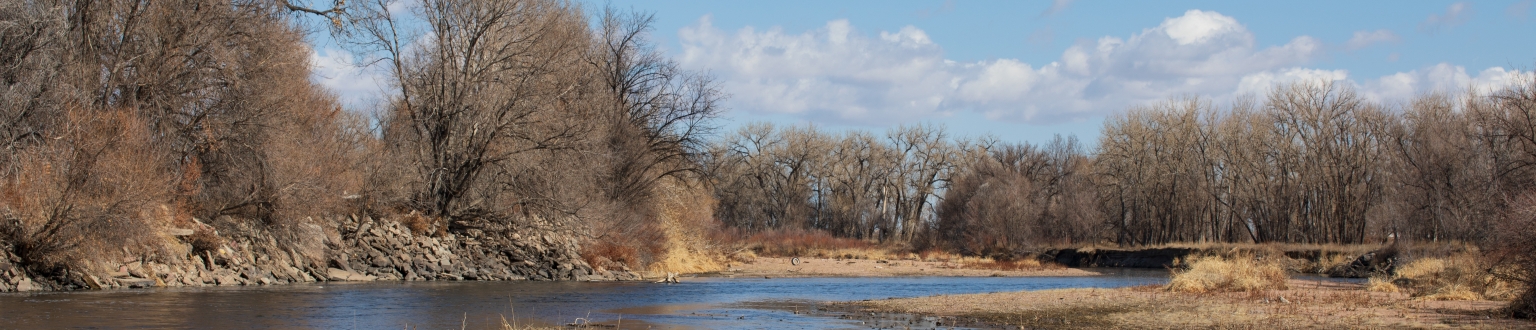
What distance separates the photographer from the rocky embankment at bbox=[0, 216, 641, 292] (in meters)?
23.1

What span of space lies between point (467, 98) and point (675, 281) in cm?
851

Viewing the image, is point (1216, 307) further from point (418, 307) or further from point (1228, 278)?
point (418, 307)

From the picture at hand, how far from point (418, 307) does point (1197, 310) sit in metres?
13.3

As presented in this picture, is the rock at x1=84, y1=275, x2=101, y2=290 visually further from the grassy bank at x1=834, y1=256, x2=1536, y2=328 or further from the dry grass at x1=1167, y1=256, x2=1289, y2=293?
the dry grass at x1=1167, y1=256, x2=1289, y2=293

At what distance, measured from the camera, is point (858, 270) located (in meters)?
47.8

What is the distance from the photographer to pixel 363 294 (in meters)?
23.7

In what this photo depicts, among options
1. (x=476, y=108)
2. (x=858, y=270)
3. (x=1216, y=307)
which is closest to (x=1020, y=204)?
(x=858, y=270)

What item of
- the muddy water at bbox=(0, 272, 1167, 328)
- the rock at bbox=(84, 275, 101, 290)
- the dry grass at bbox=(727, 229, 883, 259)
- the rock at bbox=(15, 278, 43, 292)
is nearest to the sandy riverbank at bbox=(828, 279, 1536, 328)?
the muddy water at bbox=(0, 272, 1167, 328)

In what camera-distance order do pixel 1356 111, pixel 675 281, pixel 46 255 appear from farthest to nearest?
1. pixel 1356 111
2. pixel 675 281
3. pixel 46 255

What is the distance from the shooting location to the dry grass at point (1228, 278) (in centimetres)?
2328

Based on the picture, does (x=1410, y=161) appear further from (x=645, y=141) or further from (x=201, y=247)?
(x=201, y=247)

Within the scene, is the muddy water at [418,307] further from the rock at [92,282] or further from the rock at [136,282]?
the rock at [136,282]

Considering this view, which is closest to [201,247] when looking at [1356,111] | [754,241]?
[754,241]

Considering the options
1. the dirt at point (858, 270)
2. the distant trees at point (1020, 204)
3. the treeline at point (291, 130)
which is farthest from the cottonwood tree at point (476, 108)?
the distant trees at point (1020, 204)
